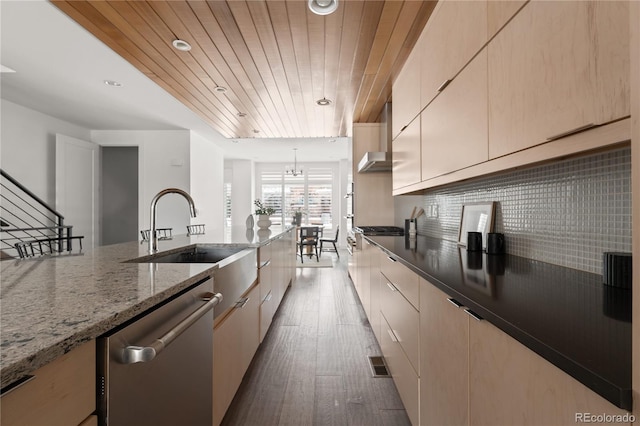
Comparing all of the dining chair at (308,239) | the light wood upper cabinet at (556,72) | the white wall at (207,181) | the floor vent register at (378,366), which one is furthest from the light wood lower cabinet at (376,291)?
the dining chair at (308,239)

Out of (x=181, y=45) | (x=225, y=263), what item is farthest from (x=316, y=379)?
(x=181, y=45)

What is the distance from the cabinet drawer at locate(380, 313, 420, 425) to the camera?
1428mm

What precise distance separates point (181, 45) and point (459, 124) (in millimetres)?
2128

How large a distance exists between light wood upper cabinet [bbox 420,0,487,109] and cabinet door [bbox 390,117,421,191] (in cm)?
25

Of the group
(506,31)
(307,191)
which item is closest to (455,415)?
(506,31)

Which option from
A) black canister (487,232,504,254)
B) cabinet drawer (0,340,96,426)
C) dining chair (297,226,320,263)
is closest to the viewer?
cabinet drawer (0,340,96,426)

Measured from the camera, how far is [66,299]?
0.75 m

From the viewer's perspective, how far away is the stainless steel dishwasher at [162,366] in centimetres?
66

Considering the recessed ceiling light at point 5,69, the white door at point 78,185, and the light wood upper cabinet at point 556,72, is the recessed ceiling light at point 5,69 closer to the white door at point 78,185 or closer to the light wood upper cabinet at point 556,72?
the white door at point 78,185

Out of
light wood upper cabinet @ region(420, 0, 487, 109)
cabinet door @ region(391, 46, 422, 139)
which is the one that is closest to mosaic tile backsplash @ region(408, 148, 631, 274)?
light wood upper cabinet @ region(420, 0, 487, 109)

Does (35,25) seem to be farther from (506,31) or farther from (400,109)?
(506,31)

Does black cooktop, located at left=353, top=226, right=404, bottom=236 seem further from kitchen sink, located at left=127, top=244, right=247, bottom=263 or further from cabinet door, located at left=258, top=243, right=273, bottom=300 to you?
kitchen sink, located at left=127, top=244, right=247, bottom=263

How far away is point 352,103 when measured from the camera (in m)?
3.66

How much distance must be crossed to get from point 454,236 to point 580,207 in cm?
117
